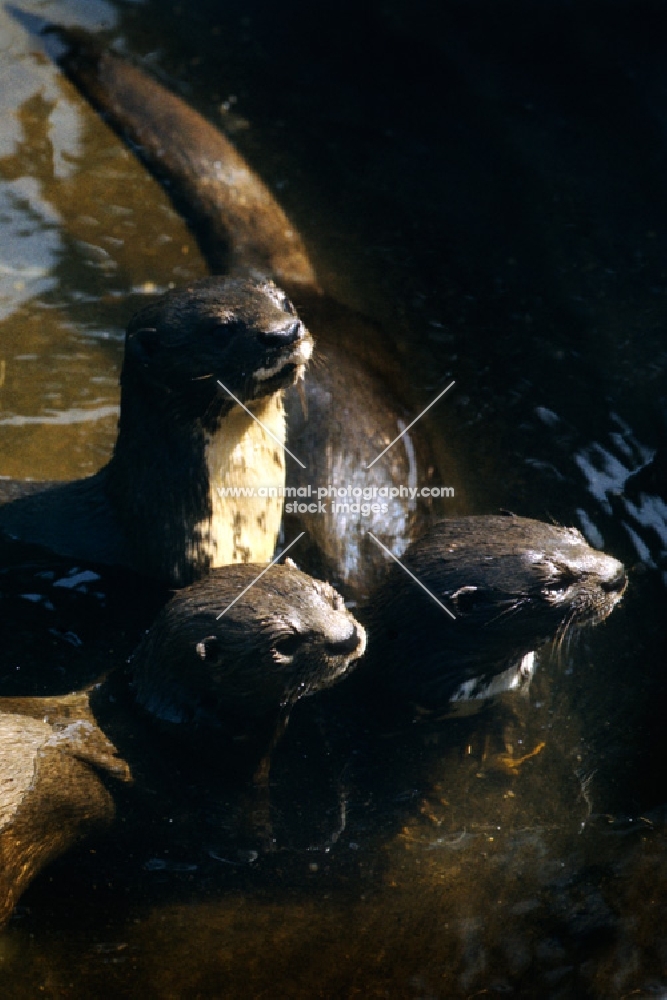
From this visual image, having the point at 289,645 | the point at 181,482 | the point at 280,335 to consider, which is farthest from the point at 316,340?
the point at 289,645

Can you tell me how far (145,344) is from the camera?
405cm

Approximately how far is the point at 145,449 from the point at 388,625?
0.97 meters

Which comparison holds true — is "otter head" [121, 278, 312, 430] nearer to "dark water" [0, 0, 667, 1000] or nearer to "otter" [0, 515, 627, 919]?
"otter" [0, 515, 627, 919]

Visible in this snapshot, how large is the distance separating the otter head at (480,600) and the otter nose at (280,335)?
758mm

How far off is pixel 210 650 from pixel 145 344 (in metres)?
1.02

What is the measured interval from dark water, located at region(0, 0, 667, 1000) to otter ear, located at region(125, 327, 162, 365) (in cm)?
84

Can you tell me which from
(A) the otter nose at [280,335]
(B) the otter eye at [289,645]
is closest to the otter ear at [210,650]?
(B) the otter eye at [289,645]

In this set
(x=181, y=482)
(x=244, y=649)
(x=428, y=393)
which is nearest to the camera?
(x=244, y=649)

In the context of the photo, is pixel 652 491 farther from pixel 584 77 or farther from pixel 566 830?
pixel 584 77

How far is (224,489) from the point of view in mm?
4211

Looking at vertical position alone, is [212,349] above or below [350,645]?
above

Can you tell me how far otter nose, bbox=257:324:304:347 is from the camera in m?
3.96

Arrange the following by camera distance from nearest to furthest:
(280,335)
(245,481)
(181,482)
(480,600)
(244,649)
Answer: (244,649)
(480,600)
(280,335)
(181,482)
(245,481)

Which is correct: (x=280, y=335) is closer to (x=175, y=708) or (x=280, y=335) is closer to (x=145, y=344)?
(x=145, y=344)
